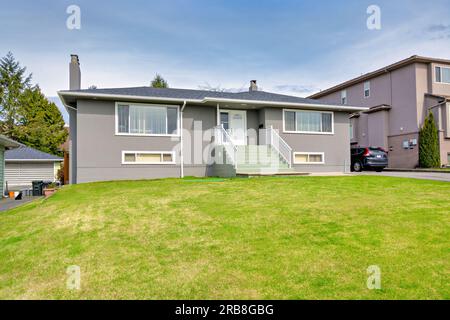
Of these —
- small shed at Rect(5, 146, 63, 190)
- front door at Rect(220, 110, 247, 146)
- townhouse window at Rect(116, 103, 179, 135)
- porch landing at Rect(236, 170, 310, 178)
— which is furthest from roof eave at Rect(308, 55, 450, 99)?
small shed at Rect(5, 146, 63, 190)

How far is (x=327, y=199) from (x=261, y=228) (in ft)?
8.20

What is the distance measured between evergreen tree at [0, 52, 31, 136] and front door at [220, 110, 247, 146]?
30272 mm

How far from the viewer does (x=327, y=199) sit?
7.16 m

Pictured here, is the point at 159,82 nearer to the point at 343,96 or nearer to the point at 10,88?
the point at 10,88

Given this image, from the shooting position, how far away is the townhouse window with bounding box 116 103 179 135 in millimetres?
13883

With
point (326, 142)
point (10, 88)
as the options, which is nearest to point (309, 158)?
point (326, 142)

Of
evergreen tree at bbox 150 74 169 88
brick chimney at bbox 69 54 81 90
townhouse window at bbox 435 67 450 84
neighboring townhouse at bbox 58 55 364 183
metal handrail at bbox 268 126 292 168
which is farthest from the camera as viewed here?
evergreen tree at bbox 150 74 169 88

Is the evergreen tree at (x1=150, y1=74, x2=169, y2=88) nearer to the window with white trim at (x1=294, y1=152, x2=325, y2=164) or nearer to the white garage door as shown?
the white garage door

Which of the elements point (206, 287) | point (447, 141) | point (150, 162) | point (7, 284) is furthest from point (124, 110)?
point (447, 141)

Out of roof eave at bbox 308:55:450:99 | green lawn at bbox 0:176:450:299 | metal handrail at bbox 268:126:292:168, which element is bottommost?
green lawn at bbox 0:176:450:299

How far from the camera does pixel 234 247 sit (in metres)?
4.60

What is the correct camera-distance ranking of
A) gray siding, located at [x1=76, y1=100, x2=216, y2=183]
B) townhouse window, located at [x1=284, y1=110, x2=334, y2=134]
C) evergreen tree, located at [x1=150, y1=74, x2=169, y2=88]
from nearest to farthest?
gray siding, located at [x1=76, y1=100, x2=216, y2=183], townhouse window, located at [x1=284, y1=110, x2=334, y2=134], evergreen tree, located at [x1=150, y1=74, x2=169, y2=88]

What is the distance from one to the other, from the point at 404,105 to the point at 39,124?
35.4 metres
